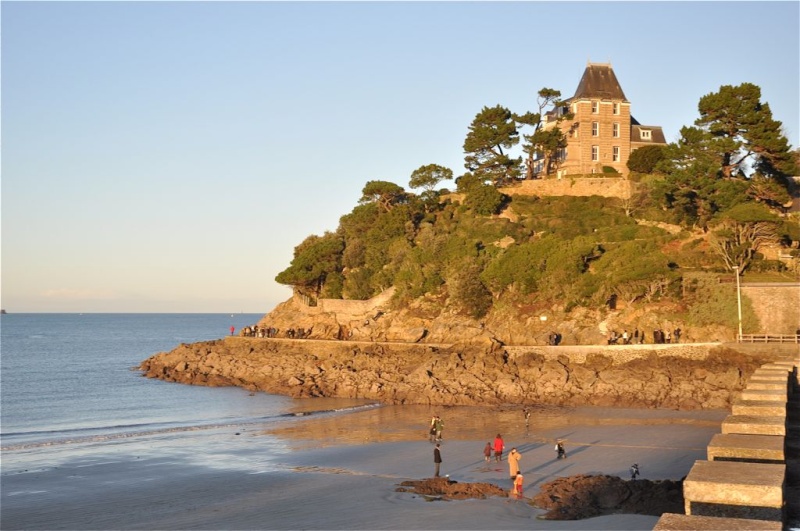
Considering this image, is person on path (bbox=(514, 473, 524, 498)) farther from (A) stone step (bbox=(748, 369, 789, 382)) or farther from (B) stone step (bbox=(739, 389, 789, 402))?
(B) stone step (bbox=(739, 389, 789, 402))

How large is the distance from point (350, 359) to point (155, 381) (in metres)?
15.6

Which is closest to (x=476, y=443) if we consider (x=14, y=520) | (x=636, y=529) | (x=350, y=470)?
(x=350, y=470)

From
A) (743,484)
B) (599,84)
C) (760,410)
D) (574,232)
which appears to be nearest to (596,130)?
(599,84)

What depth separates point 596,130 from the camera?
69500mm

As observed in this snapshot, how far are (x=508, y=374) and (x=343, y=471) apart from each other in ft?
56.1

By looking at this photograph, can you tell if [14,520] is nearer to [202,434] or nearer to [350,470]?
[350,470]

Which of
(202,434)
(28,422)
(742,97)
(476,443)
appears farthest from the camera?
(742,97)

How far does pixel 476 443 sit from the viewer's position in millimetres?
27969

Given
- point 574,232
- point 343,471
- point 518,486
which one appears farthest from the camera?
point 574,232

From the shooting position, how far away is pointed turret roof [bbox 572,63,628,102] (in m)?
70.4

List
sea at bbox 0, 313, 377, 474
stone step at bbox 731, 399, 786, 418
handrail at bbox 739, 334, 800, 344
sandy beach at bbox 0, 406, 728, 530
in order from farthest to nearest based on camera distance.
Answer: handrail at bbox 739, 334, 800, 344, sea at bbox 0, 313, 377, 474, sandy beach at bbox 0, 406, 728, 530, stone step at bbox 731, 399, 786, 418

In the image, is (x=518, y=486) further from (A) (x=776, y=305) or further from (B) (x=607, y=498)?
(A) (x=776, y=305)

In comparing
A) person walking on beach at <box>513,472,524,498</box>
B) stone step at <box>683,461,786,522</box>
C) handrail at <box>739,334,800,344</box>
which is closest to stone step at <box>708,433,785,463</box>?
stone step at <box>683,461,786,522</box>

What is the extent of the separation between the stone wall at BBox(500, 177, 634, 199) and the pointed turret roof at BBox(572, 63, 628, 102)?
30.7ft
